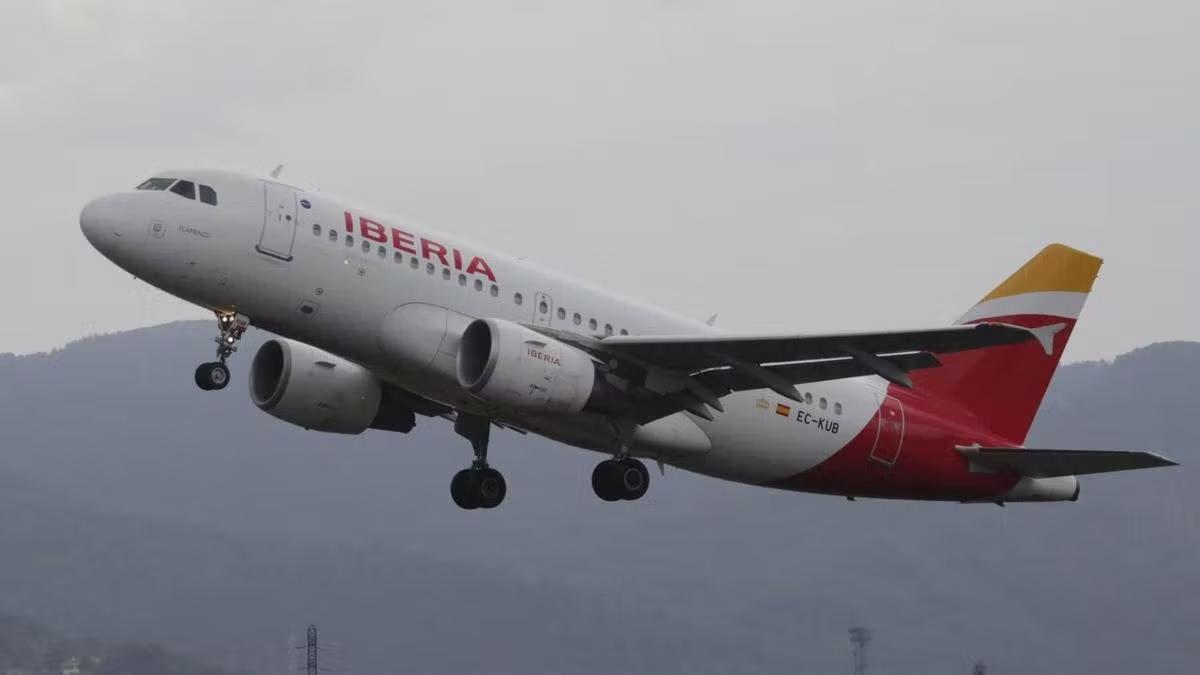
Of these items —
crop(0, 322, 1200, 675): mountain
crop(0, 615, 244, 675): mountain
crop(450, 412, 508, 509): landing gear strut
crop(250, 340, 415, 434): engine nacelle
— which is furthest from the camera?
crop(0, 322, 1200, 675): mountain

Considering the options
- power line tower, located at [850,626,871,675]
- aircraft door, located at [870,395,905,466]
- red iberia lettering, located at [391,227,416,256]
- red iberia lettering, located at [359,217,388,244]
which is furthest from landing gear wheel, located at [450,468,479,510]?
power line tower, located at [850,626,871,675]

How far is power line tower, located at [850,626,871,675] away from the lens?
268ft

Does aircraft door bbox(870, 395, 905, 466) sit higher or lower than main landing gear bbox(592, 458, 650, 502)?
higher

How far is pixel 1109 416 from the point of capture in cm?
15150

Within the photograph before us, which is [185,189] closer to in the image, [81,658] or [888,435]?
[888,435]

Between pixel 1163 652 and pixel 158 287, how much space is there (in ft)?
221

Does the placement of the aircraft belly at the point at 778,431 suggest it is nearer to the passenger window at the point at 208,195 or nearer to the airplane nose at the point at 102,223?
the passenger window at the point at 208,195

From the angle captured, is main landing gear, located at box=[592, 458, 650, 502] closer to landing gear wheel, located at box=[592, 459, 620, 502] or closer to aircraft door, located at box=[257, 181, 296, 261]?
landing gear wheel, located at box=[592, 459, 620, 502]

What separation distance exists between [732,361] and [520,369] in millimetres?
3747

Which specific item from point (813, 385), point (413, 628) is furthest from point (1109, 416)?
point (813, 385)

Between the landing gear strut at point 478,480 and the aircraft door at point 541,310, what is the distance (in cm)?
409

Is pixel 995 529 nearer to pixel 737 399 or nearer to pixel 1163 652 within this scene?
pixel 1163 652

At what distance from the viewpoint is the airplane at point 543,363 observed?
3066cm

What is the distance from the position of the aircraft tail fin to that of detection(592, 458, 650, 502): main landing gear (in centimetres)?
700
